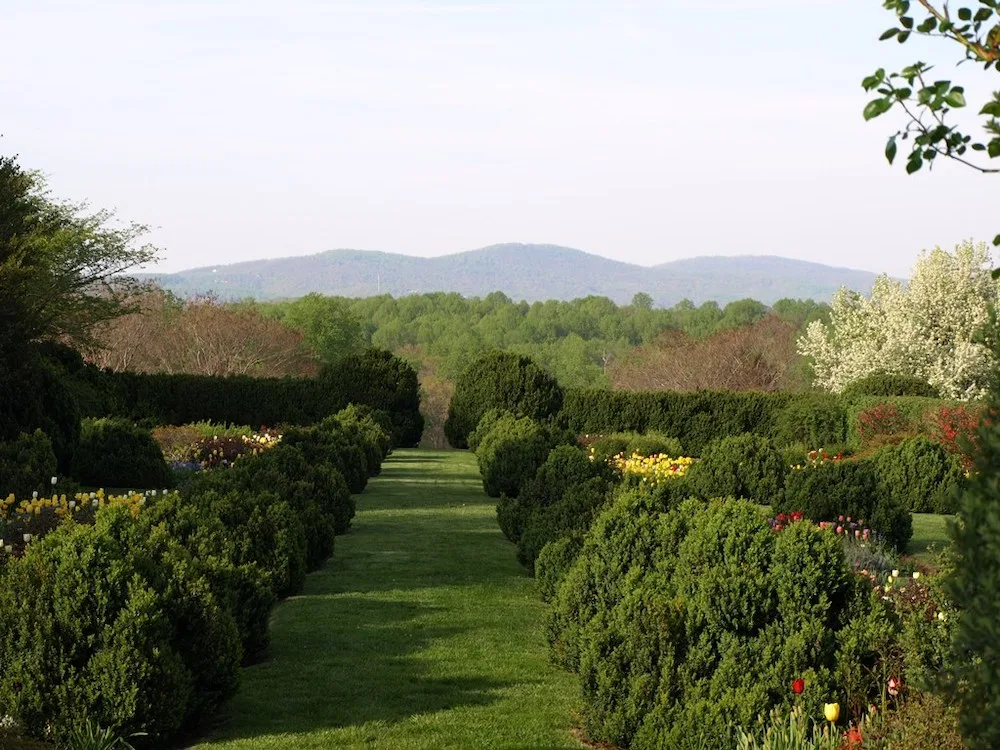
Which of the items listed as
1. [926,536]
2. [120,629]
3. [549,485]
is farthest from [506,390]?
[120,629]

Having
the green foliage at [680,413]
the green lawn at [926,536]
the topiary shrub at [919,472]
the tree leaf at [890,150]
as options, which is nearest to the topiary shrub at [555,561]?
the green lawn at [926,536]

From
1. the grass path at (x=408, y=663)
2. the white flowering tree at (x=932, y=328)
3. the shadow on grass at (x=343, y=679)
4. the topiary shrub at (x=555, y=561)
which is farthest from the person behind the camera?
the white flowering tree at (x=932, y=328)

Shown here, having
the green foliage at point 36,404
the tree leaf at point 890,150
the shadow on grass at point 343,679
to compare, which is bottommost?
the shadow on grass at point 343,679

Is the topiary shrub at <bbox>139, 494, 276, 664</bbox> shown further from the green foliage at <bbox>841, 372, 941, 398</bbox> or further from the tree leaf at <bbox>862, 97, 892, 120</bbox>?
the green foliage at <bbox>841, 372, 941, 398</bbox>

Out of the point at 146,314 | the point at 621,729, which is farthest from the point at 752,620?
the point at 146,314

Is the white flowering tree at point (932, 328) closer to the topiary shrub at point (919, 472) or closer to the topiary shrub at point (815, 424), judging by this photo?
the topiary shrub at point (815, 424)

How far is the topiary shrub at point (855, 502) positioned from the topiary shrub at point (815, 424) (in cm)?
1392

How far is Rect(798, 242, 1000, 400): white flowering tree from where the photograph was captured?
36.2 metres

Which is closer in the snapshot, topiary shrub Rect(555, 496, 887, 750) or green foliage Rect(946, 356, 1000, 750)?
green foliage Rect(946, 356, 1000, 750)

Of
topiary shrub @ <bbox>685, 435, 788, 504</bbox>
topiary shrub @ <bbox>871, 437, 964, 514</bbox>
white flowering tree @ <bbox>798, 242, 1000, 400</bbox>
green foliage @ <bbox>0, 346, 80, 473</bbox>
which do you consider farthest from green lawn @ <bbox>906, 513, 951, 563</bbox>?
white flowering tree @ <bbox>798, 242, 1000, 400</bbox>

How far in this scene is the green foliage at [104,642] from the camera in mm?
6602

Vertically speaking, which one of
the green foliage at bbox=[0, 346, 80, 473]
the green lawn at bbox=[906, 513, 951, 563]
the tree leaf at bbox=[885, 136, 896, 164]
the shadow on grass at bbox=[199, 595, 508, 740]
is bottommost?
the shadow on grass at bbox=[199, 595, 508, 740]

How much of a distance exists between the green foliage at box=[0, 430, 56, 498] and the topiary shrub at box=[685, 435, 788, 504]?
8.39 m

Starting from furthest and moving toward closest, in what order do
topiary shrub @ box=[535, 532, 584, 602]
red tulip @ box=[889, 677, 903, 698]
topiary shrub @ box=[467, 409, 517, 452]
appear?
topiary shrub @ box=[467, 409, 517, 452] < topiary shrub @ box=[535, 532, 584, 602] < red tulip @ box=[889, 677, 903, 698]
